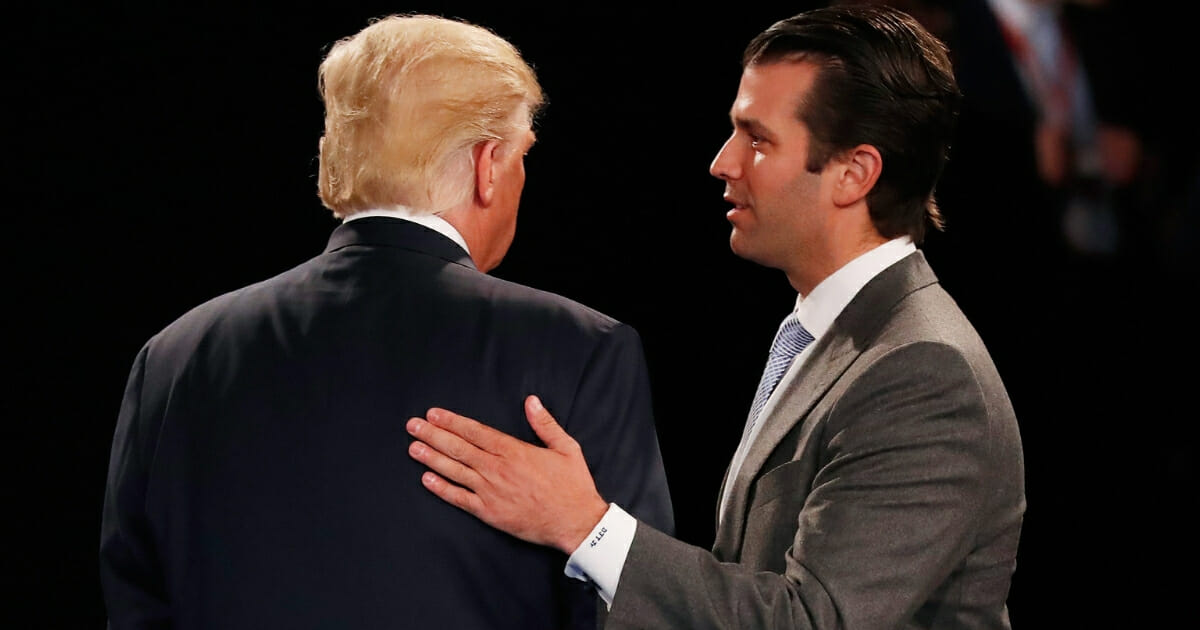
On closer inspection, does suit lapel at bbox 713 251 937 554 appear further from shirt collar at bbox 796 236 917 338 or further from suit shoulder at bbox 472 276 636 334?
suit shoulder at bbox 472 276 636 334

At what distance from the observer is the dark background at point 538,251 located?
3.19 meters

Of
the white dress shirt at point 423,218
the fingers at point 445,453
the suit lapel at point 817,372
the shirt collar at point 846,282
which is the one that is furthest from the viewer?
the shirt collar at point 846,282

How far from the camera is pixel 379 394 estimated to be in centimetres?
145

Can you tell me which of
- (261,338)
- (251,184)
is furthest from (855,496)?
(251,184)

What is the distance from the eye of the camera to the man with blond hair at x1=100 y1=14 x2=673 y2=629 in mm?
1444

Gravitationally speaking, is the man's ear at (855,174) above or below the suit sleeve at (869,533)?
above

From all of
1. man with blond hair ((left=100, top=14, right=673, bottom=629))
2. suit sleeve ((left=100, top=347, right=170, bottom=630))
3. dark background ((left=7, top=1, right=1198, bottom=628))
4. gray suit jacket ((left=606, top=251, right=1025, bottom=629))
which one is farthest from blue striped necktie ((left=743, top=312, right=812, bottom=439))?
dark background ((left=7, top=1, right=1198, bottom=628))

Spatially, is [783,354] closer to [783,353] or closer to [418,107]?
[783,353]

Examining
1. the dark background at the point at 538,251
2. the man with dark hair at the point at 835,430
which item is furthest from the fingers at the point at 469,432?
the dark background at the point at 538,251

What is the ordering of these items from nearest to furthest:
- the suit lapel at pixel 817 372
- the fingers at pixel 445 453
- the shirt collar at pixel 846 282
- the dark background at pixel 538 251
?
the fingers at pixel 445 453
the suit lapel at pixel 817 372
the shirt collar at pixel 846 282
the dark background at pixel 538 251

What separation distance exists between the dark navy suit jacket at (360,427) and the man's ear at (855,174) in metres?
0.50

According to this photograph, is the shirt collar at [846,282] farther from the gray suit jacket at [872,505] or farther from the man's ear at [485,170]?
the man's ear at [485,170]

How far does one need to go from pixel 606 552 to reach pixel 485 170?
451mm

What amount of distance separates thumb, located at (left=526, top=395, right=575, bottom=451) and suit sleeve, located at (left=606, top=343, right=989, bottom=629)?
0.51ft
